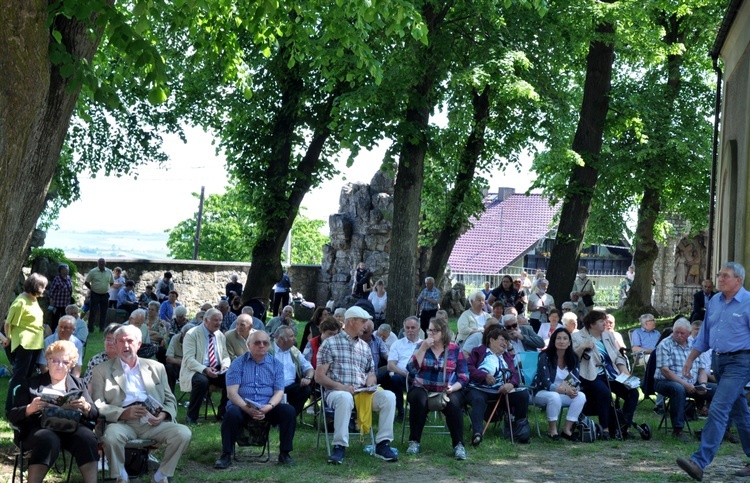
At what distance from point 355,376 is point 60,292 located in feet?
36.5

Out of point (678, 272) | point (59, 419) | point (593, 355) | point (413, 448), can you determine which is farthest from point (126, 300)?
point (678, 272)

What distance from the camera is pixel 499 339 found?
448 inches

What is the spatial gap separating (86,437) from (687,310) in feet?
96.3

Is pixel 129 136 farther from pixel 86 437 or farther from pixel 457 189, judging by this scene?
pixel 86 437

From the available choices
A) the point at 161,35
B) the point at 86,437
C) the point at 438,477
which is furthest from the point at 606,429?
the point at 161,35

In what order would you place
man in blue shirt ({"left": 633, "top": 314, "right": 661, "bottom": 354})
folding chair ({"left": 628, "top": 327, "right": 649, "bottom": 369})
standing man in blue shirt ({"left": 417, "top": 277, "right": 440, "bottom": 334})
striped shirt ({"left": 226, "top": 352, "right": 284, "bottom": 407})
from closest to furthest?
striped shirt ({"left": 226, "top": 352, "right": 284, "bottom": 407}) → folding chair ({"left": 628, "top": 327, "right": 649, "bottom": 369}) → man in blue shirt ({"left": 633, "top": 314, "right": 661, "bottom": 354}) → standing man in blue shirt ({"left": 417, "top": 277, "right": 440, "bottom": 334})

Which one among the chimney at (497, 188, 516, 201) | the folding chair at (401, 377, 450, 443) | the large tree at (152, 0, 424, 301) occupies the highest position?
the chimney at (497, 188, 516, 201)

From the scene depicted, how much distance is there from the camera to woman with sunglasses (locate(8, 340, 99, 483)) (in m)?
7.53

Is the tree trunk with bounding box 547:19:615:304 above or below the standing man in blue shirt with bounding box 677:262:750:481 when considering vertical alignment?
above

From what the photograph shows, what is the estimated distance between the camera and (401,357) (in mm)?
12203

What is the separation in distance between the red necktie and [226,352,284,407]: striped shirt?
2.06 metres

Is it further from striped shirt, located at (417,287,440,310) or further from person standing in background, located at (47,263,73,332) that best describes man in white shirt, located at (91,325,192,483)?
striped shirt, located at (417,287,440,310)

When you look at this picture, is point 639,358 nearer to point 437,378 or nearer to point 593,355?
point 593,355

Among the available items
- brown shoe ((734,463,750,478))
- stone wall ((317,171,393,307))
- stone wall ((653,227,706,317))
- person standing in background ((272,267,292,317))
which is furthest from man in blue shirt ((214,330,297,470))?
stone wall ((653,227,706,317))
